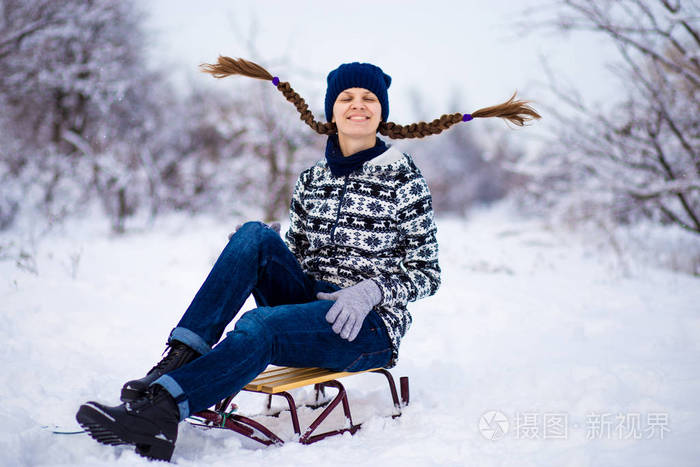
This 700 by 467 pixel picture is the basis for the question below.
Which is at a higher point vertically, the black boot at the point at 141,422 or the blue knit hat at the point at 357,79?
the blue knit hat at the point at 357,79

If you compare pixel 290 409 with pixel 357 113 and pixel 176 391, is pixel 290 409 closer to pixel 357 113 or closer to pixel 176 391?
pixel 176 391

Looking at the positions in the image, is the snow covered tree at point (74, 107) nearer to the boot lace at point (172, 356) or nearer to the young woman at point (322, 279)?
the young woman at point (322, 279)

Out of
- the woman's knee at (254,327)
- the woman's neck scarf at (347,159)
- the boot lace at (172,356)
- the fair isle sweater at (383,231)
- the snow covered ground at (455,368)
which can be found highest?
the woman's neck scarf at (347,159)

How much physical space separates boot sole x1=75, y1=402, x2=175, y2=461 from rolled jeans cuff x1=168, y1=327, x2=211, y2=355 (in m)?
0.34

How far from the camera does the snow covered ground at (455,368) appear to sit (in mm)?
2051

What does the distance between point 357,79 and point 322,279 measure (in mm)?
971

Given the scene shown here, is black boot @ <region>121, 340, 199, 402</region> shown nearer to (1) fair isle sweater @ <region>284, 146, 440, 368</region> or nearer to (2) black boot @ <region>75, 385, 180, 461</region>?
(2) black boot @ <region>75, 385, 180, 461</region>

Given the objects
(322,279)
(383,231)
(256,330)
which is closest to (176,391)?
(256,330)

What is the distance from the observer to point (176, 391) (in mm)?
1807

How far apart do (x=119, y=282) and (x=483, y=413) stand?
3.52 m

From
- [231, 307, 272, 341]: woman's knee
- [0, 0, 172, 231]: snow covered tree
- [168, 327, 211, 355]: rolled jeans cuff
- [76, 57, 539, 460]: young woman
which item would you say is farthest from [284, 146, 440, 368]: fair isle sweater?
[0, 0, 172, 231]: snow covered tree

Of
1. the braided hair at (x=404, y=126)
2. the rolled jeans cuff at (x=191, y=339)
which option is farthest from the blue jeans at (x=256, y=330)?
the braided hair at (x=404, y=126)

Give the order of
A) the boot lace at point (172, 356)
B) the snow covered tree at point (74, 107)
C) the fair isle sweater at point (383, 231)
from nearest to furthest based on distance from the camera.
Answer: the boot lace at point (172, 356), the fair isle sweater at point (383, 231), the snow covered tree at point (74, 107)

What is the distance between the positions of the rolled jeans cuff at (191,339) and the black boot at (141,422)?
0.69ft
